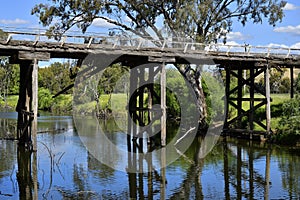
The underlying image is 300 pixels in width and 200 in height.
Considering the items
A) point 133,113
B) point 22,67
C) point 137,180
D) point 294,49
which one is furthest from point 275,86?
point 137,180

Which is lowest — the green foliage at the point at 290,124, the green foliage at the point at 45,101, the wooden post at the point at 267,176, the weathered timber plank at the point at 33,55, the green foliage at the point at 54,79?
the wooden post at the point at 267,176

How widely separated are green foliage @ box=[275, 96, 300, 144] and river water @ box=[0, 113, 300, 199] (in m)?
1.31

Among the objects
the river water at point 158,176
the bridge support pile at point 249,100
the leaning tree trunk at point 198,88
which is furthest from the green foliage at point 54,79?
the river water at point 158,176

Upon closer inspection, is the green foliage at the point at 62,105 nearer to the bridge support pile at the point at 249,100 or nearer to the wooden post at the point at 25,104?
the bridge support pile at the point at 249,100

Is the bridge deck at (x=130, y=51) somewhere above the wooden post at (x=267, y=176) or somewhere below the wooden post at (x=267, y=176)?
above

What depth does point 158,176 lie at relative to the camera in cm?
1439

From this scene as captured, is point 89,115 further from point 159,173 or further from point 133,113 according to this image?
point 159,173

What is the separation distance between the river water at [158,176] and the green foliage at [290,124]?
4.29 feet

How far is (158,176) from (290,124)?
30.4ft

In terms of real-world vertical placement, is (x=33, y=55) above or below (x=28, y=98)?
above

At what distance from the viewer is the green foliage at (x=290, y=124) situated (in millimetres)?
20833

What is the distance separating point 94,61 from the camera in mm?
20125

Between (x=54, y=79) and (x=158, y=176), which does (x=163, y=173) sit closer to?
(x=158, y=176)

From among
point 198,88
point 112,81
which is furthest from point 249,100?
point 112,81
